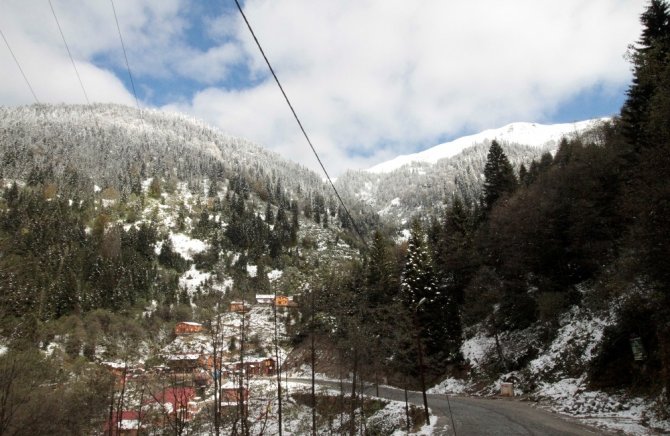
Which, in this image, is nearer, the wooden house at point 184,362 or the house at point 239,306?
the wooden house at point 184,362

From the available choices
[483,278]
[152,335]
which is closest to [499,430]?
[483,278]

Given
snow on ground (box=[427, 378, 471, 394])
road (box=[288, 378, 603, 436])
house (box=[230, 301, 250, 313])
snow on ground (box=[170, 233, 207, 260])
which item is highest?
snow on ground (box=[170, 233, 207, 260])

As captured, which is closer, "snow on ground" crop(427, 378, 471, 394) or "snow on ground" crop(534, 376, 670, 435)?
"snow on ground" crop(534, 376, 670, 435)

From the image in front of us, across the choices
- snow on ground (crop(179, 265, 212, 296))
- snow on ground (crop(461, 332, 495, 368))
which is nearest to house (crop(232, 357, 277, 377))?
snow on ground (crop(461, 332, 495, 368))

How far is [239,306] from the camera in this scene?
26188 mm

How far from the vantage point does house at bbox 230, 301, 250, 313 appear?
24644 mm

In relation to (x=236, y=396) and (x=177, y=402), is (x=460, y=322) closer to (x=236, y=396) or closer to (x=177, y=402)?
(x=236, y=396)

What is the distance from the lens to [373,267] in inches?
2170

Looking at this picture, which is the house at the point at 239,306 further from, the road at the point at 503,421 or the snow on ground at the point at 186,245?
the snow on ground at the point at 186,245

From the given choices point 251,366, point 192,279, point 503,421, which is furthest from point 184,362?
point 192,279

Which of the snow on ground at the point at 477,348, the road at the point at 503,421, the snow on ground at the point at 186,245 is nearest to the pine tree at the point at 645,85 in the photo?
the road at the point at 503,421

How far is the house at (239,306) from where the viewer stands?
970 inches

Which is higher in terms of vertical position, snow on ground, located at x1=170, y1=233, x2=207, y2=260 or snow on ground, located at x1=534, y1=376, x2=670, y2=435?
snow on ground, located at x1=170, y1=233, x2=207, y2=260

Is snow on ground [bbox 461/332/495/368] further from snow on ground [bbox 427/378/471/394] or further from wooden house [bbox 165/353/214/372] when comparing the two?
wooden house [bbox 165/353/214/372]
